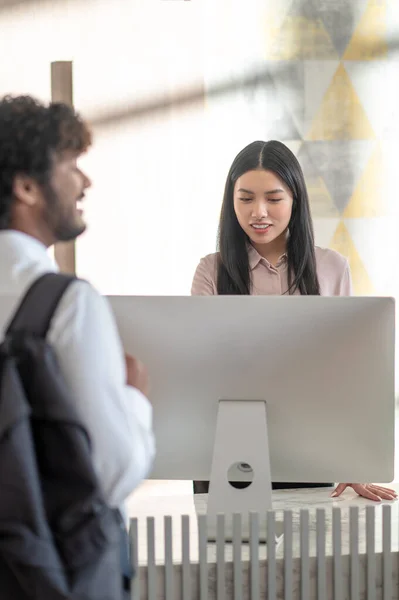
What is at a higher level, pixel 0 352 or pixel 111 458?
pixel 0 352

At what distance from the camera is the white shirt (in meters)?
1.14

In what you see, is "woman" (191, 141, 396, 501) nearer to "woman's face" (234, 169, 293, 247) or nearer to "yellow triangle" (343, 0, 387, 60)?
"woman's face" (234, 169, 293, 247)

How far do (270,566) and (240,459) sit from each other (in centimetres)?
23

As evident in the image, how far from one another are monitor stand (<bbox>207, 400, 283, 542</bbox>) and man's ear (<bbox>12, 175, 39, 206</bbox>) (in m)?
0.70

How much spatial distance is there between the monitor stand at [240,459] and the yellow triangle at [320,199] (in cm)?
231

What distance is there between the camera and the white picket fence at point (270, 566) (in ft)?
5.55

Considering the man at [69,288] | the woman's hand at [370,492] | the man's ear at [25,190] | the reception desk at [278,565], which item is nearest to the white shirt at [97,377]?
the man at [69,288]

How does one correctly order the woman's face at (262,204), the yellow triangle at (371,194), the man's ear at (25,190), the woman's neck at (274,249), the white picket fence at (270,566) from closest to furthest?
the man's ear at (25,190), the white picket fence at (270,566), the woman's face at (262,204), the woman's neck at (274,249), the yellow triangle at (371,194)

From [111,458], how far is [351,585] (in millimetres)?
838

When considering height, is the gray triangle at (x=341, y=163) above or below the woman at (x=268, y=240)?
above

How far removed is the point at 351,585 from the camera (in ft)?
5.78

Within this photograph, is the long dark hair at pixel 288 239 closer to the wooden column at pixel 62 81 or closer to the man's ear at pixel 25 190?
the wooden column at pixel 62 81

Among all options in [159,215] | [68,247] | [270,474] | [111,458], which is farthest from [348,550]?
[159,215]

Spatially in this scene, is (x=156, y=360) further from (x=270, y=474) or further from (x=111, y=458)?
(x=111, y=458)
